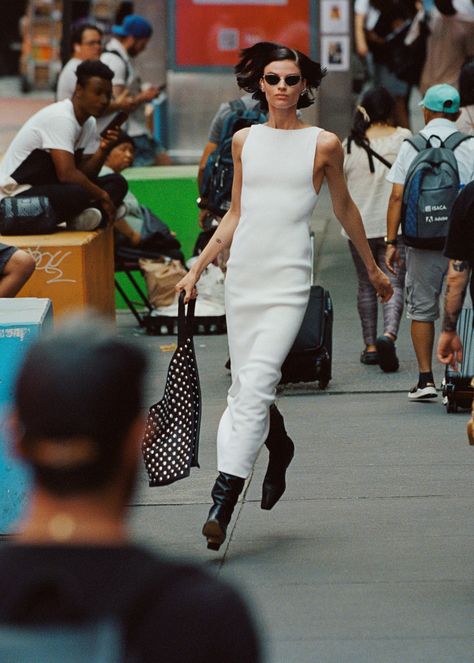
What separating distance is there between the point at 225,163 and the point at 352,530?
3.51 metres

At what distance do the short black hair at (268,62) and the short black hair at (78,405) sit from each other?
12.4ft

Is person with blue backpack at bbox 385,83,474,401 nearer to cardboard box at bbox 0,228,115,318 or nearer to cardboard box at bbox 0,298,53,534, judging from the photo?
cardboard box at bbox 0,228,115,318

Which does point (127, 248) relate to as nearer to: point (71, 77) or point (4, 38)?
point (71, 77)

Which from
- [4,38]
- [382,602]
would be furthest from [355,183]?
[4,38]

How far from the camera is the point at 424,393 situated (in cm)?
791

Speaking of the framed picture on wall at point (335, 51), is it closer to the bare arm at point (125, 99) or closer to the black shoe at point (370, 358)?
the bare arm at point (125, 99)

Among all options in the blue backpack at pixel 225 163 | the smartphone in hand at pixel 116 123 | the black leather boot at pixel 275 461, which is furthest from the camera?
the smartphone in hand at pixel 116 123

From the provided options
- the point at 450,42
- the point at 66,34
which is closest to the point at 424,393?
the point at 450,42

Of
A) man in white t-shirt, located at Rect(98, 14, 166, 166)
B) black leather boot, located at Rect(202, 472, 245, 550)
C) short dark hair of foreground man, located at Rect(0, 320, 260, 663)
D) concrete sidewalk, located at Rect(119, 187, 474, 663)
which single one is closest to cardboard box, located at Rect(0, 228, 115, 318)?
concrete sidewalk, located at Rect(119, 187, 474, 663)

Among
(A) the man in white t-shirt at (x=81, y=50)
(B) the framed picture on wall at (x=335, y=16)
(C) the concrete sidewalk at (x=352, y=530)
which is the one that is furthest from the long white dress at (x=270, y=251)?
(B) the framed picture on wall at (x=335, y=16)

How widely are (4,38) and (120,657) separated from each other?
4089cm

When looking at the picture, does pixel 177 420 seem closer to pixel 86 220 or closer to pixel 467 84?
pixel 86 220

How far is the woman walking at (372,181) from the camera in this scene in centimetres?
894

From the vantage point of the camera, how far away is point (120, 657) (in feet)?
5.71
